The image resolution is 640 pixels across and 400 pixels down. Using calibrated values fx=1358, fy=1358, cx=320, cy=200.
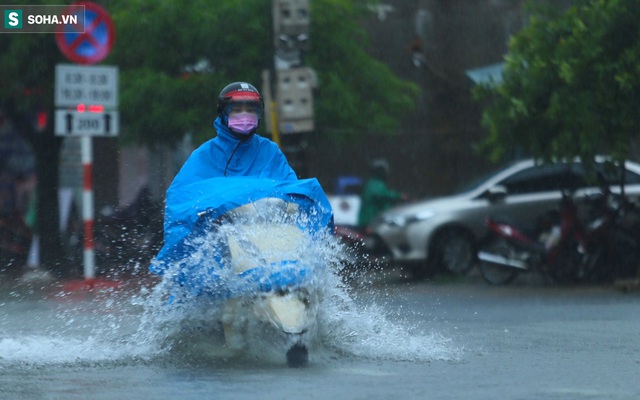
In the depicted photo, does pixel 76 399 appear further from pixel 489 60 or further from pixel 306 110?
pixel 489 60

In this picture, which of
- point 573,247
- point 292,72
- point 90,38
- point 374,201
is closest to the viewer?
point 90,38

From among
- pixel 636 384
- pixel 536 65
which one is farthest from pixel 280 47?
pixel 636 384

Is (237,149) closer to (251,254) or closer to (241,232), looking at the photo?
(241,232)

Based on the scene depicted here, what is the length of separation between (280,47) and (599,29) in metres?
3.65

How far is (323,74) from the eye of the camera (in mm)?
18750

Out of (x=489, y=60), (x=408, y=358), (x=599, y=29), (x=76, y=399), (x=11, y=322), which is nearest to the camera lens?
(x=76, y=399)

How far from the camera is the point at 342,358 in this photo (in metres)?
7.47

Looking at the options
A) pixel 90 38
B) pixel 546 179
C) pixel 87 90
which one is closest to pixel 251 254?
pixel 87 90

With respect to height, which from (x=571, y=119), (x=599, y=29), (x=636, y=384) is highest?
(x=599, y=29)

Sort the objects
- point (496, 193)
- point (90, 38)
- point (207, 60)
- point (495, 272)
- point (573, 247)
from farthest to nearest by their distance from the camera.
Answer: point (207, 60)
point (496, 193)
point (495, 272)
point (573, 247)
point (90, 38)

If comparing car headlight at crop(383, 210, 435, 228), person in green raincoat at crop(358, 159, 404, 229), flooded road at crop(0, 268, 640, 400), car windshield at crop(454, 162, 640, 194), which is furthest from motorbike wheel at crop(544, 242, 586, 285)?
flooded road at crop(0, 268, 640, 400)

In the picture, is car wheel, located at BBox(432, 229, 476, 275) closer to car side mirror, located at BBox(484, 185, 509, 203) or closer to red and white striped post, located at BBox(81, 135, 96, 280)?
car side mirror, located at BBox(484, 185, 509, 203)

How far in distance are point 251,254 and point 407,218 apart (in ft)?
35.1

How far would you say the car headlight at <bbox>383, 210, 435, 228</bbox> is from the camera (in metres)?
17.5
